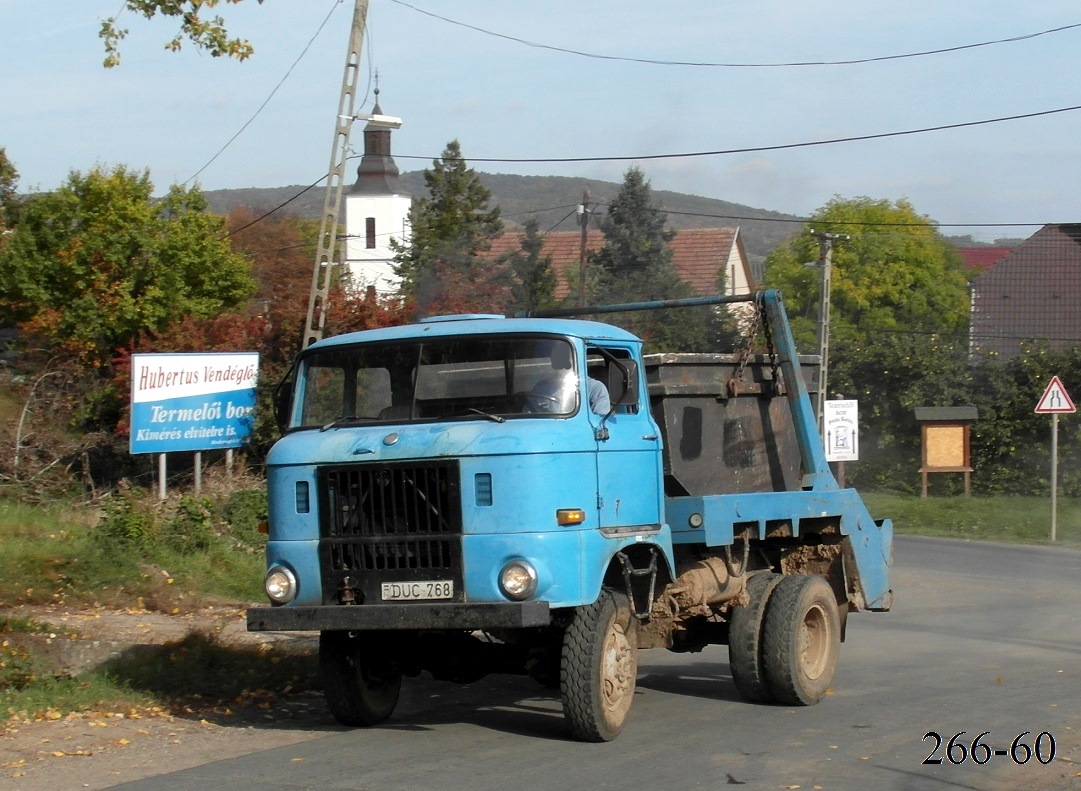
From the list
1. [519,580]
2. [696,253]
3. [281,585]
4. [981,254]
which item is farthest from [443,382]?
[981,254]

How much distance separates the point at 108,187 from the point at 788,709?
26.3 metres

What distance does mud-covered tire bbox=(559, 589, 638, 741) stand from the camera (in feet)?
26.1

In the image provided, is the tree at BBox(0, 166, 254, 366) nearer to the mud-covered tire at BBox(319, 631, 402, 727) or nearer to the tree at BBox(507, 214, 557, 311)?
the tree at BBox(507, 214, 557, 311)

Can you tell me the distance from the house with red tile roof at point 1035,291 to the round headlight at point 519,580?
51.6 meters

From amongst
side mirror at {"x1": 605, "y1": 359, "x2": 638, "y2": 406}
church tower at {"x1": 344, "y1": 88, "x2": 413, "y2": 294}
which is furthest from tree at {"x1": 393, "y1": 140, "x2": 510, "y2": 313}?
church tower at {"x1": 344, "y1": 88, "x2": 413, "y2": 294}

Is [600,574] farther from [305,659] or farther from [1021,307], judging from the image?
[1021,307]

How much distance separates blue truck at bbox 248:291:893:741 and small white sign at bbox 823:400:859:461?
673 inches

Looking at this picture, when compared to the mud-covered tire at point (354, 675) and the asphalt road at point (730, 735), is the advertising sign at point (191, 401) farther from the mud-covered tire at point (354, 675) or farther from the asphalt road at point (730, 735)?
the mud-covered tire at point (354, 675)

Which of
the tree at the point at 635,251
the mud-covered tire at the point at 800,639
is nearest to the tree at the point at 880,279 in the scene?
the tree at the point at 635,251

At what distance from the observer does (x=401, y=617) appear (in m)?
7.77

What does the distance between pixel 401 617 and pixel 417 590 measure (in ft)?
0.70

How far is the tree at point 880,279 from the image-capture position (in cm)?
7462

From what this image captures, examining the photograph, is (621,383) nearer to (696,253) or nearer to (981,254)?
(696,253)

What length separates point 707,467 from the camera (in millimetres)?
9836
